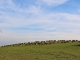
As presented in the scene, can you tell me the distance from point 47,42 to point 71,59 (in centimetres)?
1672

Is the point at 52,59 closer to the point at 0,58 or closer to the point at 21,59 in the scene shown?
the point at 21,59

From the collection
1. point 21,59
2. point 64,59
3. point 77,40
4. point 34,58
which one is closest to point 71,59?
point 64,59

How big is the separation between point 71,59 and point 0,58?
9283mm

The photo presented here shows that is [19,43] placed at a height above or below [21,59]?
above

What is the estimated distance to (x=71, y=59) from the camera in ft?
81.6

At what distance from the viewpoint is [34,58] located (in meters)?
25.5

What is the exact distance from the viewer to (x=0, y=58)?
2555cm

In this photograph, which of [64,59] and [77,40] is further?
[77,40]

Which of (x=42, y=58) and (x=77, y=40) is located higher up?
(x=77, y=40)

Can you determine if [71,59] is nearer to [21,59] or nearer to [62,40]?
[21,59]

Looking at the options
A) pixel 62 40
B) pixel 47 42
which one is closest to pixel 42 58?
pixel 47 42

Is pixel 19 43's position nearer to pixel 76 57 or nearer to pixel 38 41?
pixel 38 41

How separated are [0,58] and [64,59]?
8391 millimetres

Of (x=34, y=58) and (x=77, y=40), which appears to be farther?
(x=77, y=40)
